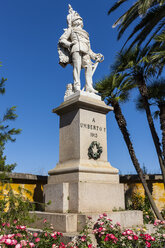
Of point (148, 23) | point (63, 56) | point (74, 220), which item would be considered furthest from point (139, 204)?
point (148, 23)

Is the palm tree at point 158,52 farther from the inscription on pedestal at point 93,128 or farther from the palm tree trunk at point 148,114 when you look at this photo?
the inscription on pedestal at point 93,128

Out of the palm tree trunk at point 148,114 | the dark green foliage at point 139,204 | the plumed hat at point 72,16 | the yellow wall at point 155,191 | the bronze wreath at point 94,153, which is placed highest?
the plumed hat at point 72,16

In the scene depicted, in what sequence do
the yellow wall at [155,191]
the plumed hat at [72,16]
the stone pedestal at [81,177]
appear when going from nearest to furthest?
the stone pedestal at [81,177] < the plumed hat at [72,16] < the yellow wall at [155,191]

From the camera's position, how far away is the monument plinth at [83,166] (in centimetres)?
A: 526

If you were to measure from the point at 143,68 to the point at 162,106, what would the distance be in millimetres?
1770

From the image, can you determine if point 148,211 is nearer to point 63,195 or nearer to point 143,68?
point 63,195

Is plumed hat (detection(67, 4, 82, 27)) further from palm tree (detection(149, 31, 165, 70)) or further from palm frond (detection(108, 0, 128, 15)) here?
palm tree (detection(149, 31, 165, 70))

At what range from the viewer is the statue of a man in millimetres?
6797

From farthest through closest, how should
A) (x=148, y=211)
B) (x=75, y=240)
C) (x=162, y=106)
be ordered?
(x=162, y=106) < (x=148, y=211) < (x=75, y=240)

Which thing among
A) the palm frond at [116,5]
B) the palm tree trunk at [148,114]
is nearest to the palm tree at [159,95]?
the palm tree trunk at [148,114]

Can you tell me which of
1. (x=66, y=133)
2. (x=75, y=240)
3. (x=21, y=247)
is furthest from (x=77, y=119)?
(x=21, y=247)

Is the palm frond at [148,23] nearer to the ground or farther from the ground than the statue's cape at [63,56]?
farther from the ground

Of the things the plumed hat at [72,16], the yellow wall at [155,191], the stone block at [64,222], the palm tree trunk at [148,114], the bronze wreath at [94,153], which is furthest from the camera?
the palm tree trunk at [148,114]

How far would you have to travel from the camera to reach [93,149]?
6.02 m
